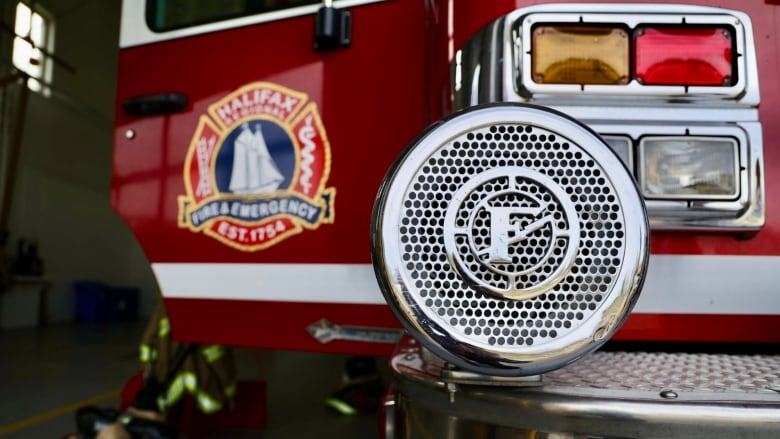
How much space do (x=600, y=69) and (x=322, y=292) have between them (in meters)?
0.90

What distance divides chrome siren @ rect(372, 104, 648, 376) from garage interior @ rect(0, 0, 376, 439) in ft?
8.59

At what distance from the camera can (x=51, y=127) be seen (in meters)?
8.98

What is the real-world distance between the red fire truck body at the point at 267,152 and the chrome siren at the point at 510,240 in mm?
566

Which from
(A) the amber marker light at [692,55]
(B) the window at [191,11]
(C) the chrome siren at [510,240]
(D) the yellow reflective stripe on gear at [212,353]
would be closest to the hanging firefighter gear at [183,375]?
(D) the yellow reflective stripe on gear at [212,353]

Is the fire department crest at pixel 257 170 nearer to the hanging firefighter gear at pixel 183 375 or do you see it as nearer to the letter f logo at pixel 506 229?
the hanging firefighter gear at pixel 183 375

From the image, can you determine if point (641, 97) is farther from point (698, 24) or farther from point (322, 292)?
point (322, 292)

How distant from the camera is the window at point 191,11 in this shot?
1729 mm

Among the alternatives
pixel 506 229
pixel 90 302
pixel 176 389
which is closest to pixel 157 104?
pixel 176 389

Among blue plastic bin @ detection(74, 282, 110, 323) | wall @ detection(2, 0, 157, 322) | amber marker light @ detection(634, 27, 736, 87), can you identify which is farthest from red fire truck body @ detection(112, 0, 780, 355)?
blue plastic bin @ detection(74, 282, 110, 323)

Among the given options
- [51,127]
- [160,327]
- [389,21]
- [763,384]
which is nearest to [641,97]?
[763,384]

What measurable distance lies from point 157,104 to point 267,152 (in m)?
0.40

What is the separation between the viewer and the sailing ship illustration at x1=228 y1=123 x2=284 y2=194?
1621 millimetres

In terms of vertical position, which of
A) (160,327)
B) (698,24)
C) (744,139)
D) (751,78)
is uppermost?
(698,24)

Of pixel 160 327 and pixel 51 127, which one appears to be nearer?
pixel 160 327
